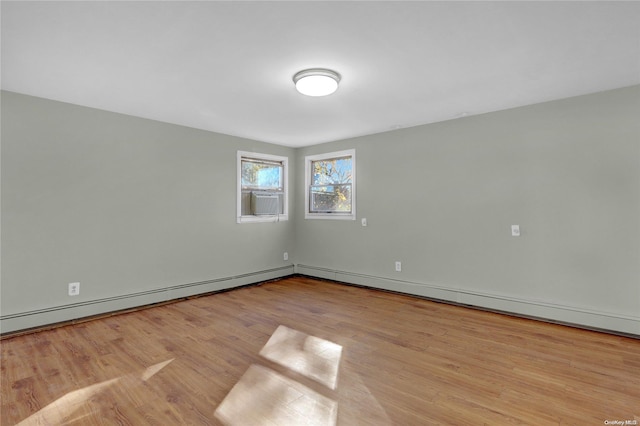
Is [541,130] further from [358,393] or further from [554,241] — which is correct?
[358,393]

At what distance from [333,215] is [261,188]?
132cm

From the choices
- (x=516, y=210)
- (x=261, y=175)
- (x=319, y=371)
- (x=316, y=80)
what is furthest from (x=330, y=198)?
(x=319, y=371)

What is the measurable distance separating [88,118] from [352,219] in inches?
144

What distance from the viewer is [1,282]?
294cm

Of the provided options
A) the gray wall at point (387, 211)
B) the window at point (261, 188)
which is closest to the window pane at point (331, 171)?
the gray wall at point (387, 211)

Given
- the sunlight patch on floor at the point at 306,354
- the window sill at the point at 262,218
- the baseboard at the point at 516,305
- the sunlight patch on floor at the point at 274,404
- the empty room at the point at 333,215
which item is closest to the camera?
the sunlight patch on floor at the point at 274,404

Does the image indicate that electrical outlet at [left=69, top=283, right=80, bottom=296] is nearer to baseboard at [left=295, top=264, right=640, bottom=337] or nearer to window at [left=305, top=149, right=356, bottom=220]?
window at [left=305, top=149, right=356, bottom=220]

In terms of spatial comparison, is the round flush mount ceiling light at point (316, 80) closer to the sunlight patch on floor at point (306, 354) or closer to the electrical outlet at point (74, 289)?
the sunlight patch on floor at point (306, 354)

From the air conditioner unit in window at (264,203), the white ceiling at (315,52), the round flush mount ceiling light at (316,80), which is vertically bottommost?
the air conditioner unit in window at (264,203)

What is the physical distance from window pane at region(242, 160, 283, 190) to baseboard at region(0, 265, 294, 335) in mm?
1495

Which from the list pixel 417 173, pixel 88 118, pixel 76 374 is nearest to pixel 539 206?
pixel 417 173

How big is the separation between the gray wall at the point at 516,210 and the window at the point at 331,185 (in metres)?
0.24

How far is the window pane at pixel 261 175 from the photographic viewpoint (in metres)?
5.12

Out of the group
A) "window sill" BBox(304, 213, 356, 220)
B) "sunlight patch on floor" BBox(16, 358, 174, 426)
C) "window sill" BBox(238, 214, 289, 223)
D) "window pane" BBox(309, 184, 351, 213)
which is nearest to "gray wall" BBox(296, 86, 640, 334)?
"window sill" BBox(304, 213, 356, 220)
